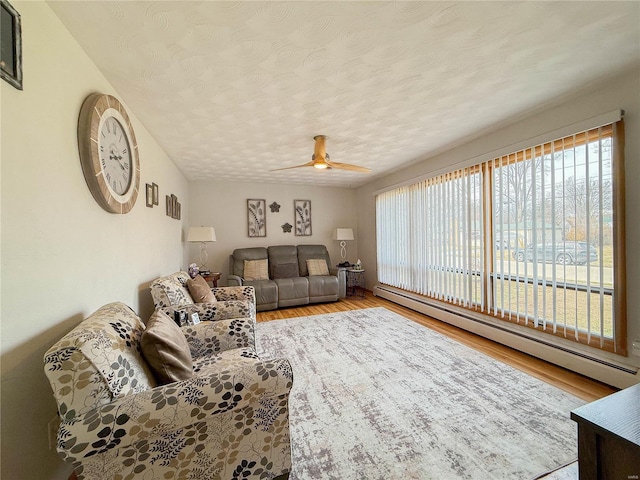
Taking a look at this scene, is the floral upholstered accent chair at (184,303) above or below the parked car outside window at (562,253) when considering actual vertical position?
below

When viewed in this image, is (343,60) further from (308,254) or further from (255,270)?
(308,254)

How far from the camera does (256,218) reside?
215 inches

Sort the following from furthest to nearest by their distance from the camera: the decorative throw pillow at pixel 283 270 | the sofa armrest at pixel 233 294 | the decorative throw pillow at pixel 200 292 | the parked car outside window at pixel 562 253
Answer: the decorative throw pillow at pixel 283 270 → the sofa armrest at pixel 233 294 → the decorative throw pillow at pixel 200 292 → the parked car outside window at pixel 562 253

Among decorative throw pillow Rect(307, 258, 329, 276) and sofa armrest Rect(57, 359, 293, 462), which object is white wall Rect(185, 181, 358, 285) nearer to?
decorative throw pillow Rect(307, 258, 329, 276)

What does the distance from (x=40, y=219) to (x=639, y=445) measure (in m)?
2.39

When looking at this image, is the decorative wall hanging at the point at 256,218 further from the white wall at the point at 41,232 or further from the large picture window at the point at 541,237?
the white wall at the point at 41,232

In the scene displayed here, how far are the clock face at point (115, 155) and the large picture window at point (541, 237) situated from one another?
11.6 feet

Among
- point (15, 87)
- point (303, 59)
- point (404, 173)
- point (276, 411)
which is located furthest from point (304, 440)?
point (404, 173)

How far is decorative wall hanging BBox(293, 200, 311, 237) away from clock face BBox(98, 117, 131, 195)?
387cm

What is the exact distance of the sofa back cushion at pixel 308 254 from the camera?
5332mm

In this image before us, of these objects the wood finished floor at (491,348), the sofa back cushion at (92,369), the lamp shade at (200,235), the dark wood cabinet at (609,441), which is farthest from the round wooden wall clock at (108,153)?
the wood finished floor at (491,348)

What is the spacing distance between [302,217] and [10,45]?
4.86m

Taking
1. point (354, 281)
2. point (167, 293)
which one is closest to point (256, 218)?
point (354, 281)

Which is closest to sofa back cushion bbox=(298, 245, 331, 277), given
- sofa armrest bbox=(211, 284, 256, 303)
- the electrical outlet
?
sofa armrest bbox=(211, 284, 256, 303)
